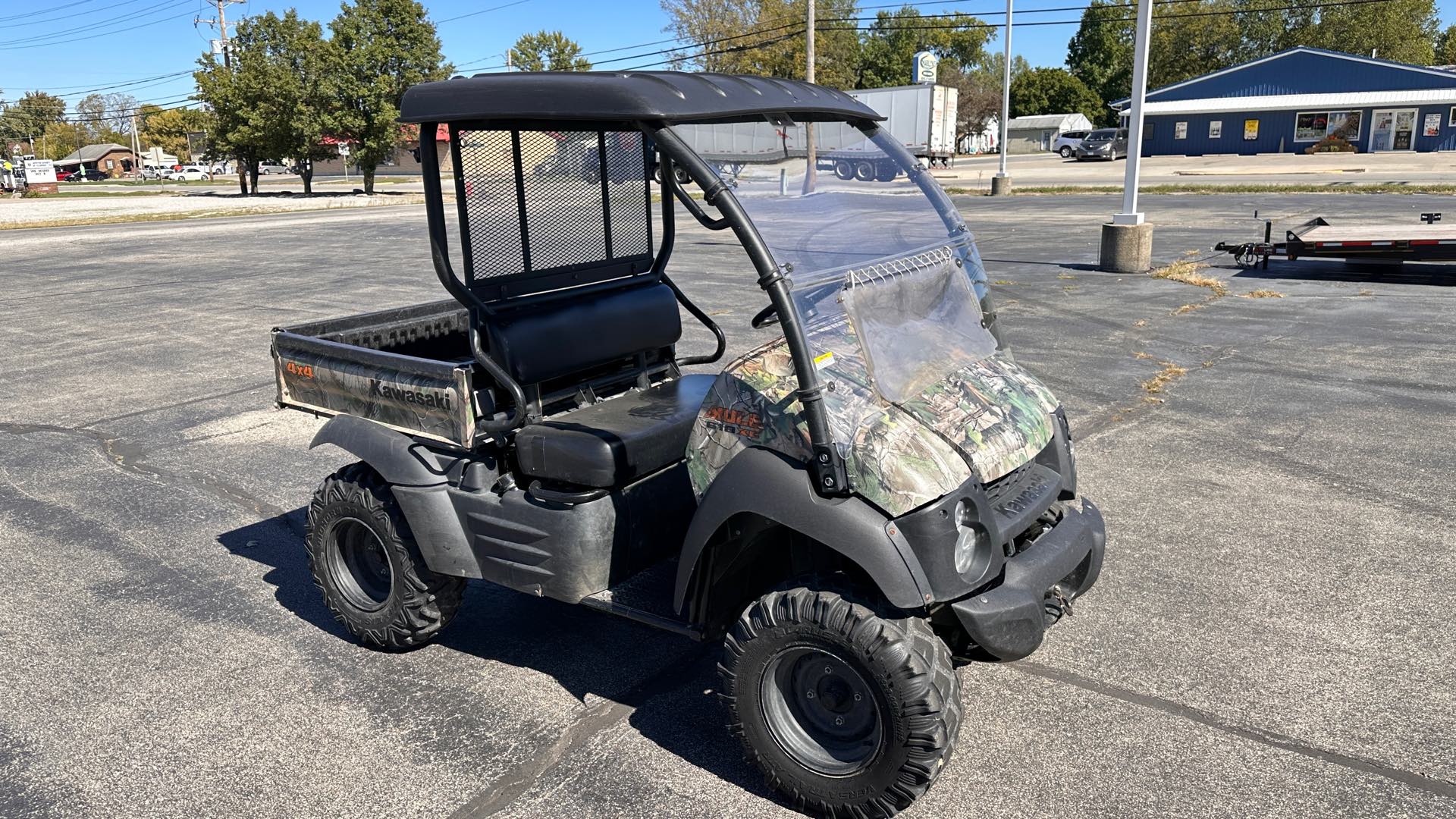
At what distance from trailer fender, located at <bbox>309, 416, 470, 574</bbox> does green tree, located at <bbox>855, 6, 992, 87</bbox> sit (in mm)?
86952

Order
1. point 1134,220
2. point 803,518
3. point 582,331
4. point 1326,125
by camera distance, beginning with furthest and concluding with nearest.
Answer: point 1326,125 < point 1134,220 < point 582,331 < point 803,518

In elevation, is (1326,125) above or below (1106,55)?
below

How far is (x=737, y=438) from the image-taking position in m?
3.29

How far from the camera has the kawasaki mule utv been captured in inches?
119

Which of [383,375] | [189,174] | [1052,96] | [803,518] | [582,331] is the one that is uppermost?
[1052,96]

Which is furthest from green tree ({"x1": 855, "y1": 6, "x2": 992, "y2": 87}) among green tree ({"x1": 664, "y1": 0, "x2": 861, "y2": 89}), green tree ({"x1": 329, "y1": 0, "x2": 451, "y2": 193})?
green tree ({"x1": 329, "y1": 0, "x2": 451, "y2": 193})

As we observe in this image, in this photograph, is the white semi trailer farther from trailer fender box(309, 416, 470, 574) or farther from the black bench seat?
trailer fender box(309, 416, 470, 574)

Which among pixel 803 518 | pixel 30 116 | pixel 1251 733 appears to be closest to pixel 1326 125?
pixel 1251 733

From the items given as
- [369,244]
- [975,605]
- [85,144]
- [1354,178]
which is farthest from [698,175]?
[85,144]

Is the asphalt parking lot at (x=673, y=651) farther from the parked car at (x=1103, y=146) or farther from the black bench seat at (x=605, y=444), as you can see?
the parked car at (x=1103, y=146)

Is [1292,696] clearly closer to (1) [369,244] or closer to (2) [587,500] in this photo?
(2) [587,500]

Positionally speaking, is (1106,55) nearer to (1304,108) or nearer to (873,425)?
(1304,108)

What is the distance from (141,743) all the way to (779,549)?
2.41 m

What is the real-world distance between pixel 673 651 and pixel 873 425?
1.74 meters
